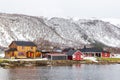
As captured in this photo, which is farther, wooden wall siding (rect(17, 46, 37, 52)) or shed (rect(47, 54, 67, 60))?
wooden wall siding (rect(17, 46, 37, 52))

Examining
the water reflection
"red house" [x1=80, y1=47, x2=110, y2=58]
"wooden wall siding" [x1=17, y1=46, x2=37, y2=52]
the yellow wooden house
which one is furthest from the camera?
"red house" [x1=80, y1=47, x2=110, y2=58]

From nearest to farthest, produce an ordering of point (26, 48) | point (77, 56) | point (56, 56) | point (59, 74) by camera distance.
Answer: point (59, 74) → point (56, 56) → point (77, 56) → point (26, 48)

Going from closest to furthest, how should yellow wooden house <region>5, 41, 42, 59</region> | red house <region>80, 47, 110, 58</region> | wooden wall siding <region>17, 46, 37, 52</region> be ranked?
yellow wooden house <region>5, 41, 42, 59</region>
wooden wall siding <region>17, 46, 37, 52</region>
red house <region>80, 47, 110, 58</region>

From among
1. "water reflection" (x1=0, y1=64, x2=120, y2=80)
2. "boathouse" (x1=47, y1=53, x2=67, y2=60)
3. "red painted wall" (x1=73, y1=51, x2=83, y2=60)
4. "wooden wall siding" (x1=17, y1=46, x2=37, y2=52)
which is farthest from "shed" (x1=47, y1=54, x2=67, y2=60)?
"water reflection" (x1=0, y1=64, x2=120, y2=80)

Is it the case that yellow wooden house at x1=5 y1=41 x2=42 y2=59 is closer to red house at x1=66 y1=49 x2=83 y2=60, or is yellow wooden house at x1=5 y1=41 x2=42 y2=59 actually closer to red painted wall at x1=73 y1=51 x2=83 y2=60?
red house at x1=66 y1=49 x2=83 y2=60

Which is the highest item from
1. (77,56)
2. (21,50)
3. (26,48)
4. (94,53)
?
(26,48)

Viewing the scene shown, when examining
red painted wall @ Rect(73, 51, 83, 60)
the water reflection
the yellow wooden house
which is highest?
the yellow wooden house

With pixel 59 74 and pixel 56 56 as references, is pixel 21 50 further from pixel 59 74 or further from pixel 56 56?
pixel 59 74

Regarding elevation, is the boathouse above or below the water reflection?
above

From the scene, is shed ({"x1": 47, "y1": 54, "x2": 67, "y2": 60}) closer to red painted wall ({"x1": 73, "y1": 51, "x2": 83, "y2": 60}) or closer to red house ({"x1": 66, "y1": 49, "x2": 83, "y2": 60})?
red house ({"x1": 66, "y1": 49, "x2": 83, "y2": 60})

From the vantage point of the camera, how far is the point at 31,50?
11181cm

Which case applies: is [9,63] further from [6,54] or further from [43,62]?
[6,54]

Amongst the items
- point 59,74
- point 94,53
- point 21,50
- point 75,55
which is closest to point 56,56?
point 75,55

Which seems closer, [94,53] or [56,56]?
[56,56]
